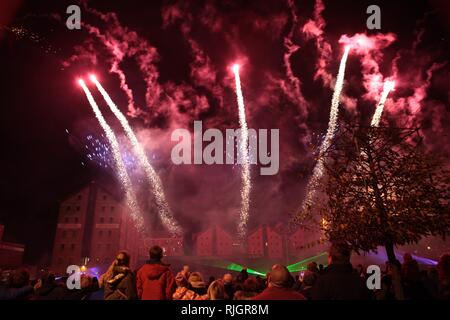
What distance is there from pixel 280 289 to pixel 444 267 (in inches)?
228

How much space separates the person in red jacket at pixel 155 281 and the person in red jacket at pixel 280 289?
2916 millimetres

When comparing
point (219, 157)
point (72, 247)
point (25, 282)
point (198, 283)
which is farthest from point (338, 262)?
point (72, 247)

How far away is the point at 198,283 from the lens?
654cm

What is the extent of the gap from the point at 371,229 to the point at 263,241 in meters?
60.8

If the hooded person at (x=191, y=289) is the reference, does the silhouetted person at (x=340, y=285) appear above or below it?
above

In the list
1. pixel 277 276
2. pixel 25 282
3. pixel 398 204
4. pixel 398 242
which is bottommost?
pixel 25 282

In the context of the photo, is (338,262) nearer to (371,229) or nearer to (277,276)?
(277,276)

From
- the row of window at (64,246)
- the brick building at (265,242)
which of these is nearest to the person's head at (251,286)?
the row of window at (64,246)

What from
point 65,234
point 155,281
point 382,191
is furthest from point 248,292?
point 65,234

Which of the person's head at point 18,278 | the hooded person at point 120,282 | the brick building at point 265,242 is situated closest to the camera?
the person's head at point 18,278

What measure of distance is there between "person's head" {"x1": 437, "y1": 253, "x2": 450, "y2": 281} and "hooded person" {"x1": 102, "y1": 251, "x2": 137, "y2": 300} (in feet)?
23.1

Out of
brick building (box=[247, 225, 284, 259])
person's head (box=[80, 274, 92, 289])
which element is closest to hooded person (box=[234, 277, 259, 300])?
person's head (box=[80, 274, 92, 289])

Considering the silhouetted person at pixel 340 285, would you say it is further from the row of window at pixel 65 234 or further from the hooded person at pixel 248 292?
the row of window at pixel 65 234

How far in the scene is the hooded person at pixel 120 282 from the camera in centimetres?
613
